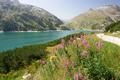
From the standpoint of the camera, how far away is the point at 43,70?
12.1 meters

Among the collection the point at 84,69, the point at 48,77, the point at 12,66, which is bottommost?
the point at 12,66

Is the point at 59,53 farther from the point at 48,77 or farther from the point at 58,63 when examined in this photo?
the point at 48,77

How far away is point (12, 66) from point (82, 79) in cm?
2209

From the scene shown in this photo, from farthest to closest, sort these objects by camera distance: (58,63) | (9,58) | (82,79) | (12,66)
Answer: (9,58) < (12,66) < (58,63) < (82,79)

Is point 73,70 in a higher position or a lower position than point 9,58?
higher

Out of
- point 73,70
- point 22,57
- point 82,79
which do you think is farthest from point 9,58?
point 82,79

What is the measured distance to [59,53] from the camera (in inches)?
544

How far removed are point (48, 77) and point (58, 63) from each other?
1.78 m

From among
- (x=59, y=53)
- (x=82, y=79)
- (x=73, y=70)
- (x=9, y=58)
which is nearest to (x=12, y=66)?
(x=9, y=58)

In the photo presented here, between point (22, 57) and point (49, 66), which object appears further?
point (22, 57)

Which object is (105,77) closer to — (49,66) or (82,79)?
(82,79)

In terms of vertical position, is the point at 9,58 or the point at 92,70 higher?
the point at 92,70

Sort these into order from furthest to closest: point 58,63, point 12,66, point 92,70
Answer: point 12,66 < point 58,63 < point 92,70

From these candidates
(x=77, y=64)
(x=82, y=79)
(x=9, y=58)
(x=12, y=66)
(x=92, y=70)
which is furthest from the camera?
(x=9, y=58)
